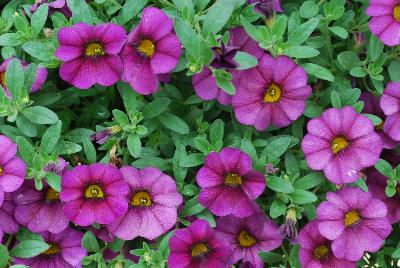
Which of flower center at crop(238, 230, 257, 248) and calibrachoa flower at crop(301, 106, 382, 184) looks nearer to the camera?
calibrachoa flower at crop(301, 106, 382, 184)

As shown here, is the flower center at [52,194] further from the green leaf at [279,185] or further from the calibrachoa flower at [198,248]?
the green leaf at [279,185]

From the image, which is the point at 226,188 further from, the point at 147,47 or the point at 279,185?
the point at 147,47

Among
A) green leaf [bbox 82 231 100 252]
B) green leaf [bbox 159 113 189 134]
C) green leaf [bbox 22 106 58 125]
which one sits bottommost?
green leaf [bbox 82 231 100 252]

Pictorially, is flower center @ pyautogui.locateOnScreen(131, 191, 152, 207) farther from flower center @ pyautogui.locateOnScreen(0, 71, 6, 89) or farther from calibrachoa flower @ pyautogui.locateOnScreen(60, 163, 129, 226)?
flower center @ pyautogui.locateOnScreen(0, 71, 6, 89)

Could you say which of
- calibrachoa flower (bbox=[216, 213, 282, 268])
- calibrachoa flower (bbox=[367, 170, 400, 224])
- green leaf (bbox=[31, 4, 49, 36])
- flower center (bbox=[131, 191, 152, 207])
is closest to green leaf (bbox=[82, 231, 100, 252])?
flower center (bbox=[131, 191, 152, 207])

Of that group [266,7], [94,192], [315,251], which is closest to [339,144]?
[315,251]

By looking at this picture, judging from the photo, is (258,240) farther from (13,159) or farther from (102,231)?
(13,159)

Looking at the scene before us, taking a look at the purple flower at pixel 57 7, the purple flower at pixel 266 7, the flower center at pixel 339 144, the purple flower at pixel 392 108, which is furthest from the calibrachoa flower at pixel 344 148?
the purple flower at pixel 57 7
